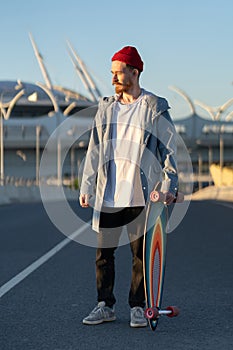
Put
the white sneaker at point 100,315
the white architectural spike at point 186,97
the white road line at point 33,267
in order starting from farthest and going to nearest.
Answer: the white architectural spike at point 186,97 < the white road line at point 33,267 < the white sneaker at point 100,315

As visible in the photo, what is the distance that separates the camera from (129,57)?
5.38 metres

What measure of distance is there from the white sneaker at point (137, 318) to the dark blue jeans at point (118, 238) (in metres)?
0.05

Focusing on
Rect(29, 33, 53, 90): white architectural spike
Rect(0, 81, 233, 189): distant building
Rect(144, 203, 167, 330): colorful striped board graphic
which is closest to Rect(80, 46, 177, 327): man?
Rect(144, 203, 167, 330): colorful striped board graphic

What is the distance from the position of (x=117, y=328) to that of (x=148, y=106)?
1553mm

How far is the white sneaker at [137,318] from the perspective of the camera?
5445mm

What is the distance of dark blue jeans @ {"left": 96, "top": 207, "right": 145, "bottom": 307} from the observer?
5469 mm

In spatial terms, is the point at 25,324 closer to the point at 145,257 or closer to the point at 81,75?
the point at 145,257

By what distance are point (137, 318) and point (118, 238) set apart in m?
0.57

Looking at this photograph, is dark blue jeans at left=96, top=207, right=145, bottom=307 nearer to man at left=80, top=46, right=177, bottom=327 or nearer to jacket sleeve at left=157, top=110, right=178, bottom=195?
man at left=80, top=46, right=177, bottom=327

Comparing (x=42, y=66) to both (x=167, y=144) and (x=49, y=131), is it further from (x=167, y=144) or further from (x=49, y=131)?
(x=167, y=144)

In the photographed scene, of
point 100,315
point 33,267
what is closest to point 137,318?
point 100,315

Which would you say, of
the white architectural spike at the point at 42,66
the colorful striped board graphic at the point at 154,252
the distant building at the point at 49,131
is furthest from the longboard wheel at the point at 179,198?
the white architectural spike at the point at 42,66

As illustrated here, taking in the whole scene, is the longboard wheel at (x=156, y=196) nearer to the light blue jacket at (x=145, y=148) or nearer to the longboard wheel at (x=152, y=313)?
the light blue jacket at (x=145, y=148)

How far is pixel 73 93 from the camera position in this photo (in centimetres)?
15012
